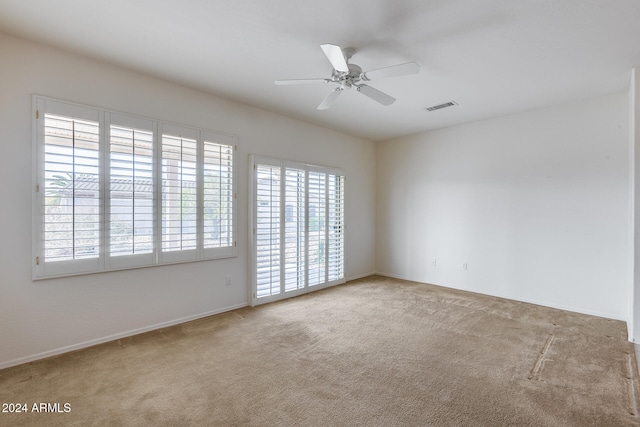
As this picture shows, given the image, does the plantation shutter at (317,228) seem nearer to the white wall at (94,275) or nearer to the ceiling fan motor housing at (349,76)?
the white wall at (94,275)

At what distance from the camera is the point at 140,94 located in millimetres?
3289

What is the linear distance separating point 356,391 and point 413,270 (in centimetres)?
390

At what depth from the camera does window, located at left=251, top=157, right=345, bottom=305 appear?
4.30m

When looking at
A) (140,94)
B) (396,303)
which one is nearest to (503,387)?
(396,303)

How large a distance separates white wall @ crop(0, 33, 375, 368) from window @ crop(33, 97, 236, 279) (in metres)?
0.12

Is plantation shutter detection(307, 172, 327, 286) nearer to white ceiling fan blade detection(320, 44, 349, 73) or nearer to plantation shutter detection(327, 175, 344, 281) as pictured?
plantation shutter detection(327, 175, 344, 281)

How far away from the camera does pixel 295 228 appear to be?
473 centimetres

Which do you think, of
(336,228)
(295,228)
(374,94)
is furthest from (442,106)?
(295,228)

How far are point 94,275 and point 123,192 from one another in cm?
89

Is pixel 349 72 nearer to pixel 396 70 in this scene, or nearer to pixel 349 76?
pixel 349 76

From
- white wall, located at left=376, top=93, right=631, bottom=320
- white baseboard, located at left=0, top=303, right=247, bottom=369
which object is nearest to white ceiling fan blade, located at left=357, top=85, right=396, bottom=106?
white wall, located at left=376, top=93, right=631, bottom=320

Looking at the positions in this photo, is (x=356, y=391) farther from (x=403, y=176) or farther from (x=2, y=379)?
(x=403, y=176)

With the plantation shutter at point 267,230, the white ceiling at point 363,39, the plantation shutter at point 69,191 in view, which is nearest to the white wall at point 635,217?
the white ceiling at point 363,39

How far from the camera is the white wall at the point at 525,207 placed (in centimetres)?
382
